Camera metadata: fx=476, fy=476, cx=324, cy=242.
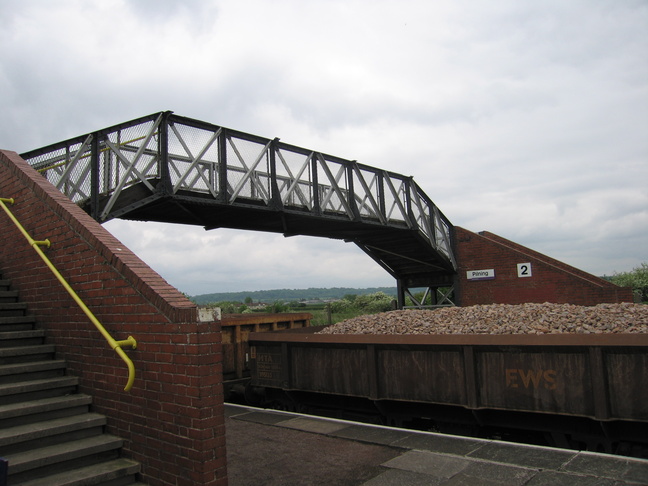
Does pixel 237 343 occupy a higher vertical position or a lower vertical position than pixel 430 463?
higher

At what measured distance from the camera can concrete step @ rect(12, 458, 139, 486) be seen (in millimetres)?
3605

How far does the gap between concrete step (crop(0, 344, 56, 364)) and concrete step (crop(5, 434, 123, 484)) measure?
1246 millimetres

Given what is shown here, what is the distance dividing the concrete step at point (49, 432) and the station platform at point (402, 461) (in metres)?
1.40

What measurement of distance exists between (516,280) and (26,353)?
16.5 meters

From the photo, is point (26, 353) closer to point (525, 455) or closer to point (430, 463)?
point (430, 463)

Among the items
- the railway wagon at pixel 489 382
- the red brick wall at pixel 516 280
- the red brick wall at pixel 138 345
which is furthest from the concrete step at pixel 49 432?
the red brick wall at pixel 516 280

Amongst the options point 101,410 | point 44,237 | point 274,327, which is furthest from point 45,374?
point 274,327

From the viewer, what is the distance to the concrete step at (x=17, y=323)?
5.14 metres

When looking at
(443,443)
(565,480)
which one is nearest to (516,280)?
(443,443)

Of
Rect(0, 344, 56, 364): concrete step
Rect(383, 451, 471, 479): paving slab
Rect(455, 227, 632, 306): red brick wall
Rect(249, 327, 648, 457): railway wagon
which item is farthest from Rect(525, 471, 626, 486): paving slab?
Rect(455, 227, 632, 306): red brick wall

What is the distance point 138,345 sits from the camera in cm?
402

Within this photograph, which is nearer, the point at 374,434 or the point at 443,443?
the point at 443,443

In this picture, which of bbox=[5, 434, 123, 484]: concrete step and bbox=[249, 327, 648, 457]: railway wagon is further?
bbox=[249, 327, 648, 457]: railway wagon

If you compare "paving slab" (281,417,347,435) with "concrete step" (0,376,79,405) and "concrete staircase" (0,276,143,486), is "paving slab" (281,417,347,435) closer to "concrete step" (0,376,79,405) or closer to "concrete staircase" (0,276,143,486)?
"concrete staircase" (0,276,143,486)
